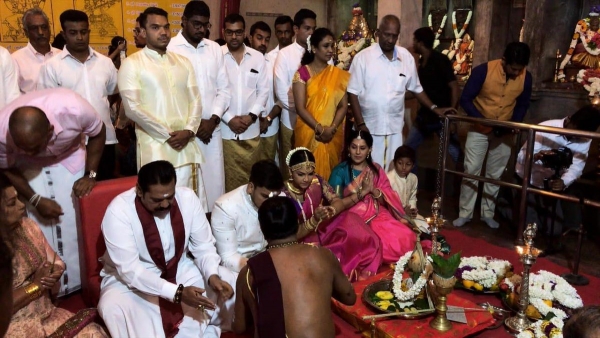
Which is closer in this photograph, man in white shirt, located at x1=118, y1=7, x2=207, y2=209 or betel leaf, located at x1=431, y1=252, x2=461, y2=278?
betel leaf, located at x1=431, y1=252, x2=461, y2=278

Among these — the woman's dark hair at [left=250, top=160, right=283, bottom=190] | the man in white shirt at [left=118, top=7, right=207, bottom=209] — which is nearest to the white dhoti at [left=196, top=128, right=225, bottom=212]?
the man in white shirt at [left=118, top=7, right=207, bottom=209]

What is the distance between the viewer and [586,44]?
277 inches

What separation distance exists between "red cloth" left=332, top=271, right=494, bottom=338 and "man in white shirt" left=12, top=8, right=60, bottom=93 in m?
3.52

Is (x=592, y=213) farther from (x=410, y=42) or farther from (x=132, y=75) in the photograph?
(x=132, y=75)

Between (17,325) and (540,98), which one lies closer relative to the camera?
(17,325)

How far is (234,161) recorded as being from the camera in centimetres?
512

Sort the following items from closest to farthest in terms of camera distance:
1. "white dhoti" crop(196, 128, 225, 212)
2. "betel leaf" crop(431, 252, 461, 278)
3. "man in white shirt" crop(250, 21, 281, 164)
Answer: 1. "betel leaf" crop(431, 252, 461, 278)
2. "white dhoti" crop(196, 128, 225, 212)
3. "man in white shirt" crop(250, 21, 281, 164)

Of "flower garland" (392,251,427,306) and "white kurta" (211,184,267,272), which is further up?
"white kurta" (211,184,267,272)

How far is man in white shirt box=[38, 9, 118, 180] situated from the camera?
4562 mm

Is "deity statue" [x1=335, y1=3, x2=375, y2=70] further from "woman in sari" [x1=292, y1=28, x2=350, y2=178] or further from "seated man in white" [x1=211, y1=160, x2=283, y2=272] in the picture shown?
"seated man in white" [x1=211, y1=160, x2=283, y2=272]

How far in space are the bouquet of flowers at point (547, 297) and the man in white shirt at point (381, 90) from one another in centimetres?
201

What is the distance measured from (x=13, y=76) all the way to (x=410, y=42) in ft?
17.8

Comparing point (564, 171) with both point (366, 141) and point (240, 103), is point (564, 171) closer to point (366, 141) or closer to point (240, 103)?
point (366, 141)

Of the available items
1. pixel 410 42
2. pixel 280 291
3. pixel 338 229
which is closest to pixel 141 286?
pixel 280 291
